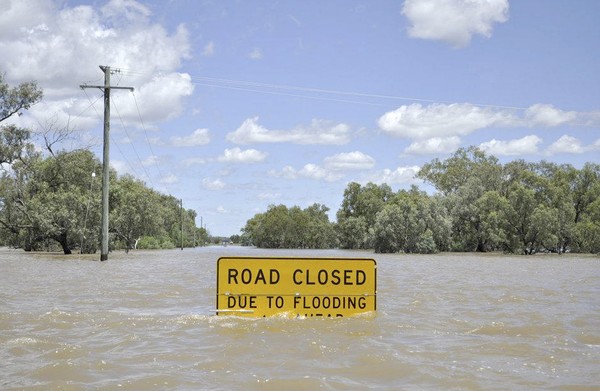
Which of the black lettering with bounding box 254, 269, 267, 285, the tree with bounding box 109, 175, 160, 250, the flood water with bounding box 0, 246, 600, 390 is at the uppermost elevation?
the tree with bounding box 109, 175, 160, 250

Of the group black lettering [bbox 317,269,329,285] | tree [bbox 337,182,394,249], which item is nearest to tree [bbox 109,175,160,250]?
black lettering [bbox 317,269,329,285]

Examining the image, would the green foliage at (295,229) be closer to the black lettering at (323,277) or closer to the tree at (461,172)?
the tree at (461,172)

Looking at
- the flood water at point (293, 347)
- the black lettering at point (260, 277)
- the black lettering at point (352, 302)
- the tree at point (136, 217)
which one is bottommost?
the flood water at point (293, 347)

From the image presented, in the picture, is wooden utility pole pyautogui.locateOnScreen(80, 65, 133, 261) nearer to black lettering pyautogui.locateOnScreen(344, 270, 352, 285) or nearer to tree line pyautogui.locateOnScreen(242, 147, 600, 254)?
black lettering pyautogui.locateOnScreen(344, 270, 352, 285)

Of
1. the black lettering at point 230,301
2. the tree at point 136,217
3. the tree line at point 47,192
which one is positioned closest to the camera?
the black lettering at point 230,301

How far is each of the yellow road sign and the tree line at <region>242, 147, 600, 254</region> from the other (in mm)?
61470

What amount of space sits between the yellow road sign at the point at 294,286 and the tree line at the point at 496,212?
6147 cm

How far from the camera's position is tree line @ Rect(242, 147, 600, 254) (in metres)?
70.4

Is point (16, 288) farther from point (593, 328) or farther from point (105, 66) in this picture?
point (105, 66)

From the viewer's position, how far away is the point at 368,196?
116125 millimetres

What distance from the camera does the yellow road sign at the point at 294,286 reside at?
1009 centimetres

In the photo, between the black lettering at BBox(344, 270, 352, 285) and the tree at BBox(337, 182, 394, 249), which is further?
the tree at BBox(337, 182, 394, 249)

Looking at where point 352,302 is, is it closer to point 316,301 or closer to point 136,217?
point 316,301

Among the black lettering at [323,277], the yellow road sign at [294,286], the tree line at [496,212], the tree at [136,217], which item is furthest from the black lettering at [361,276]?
the tree line at [496,212]
